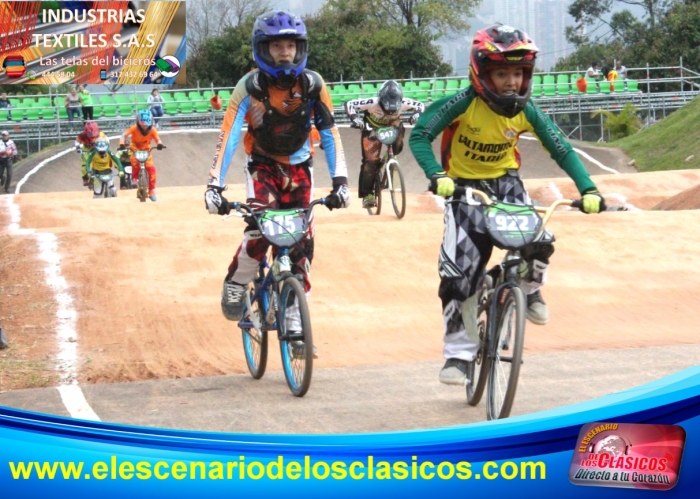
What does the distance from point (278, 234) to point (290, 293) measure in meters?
0.37

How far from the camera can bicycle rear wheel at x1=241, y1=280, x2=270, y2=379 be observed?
6.93 metres

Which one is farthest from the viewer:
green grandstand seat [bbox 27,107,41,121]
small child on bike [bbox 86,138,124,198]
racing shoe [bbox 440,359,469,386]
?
green grandstand seat [bbox 27,107,41,121]

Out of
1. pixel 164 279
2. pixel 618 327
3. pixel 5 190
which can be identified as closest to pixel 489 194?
pixel 618 327

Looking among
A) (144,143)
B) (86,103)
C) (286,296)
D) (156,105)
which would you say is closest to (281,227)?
(286,296)

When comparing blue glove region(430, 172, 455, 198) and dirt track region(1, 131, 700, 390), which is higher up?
blue glove region(430, 172, 455, 198)

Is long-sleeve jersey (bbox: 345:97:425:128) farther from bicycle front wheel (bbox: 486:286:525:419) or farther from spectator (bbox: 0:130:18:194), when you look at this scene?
spectator (bbox: 0:130:18:194)

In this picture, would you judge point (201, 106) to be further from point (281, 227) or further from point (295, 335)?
point (295, 335)

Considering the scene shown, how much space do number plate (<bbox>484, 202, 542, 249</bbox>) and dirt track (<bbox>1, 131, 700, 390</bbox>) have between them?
9.21 ft

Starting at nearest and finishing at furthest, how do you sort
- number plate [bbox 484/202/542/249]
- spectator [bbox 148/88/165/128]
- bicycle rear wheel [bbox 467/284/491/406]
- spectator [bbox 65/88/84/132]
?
number plate [bbox 484/202/542/249], bicycle rear wheel [bbox 467/284/491/406], spectator [bbox 65/88/84/132], spectator [bbox 148/88/165/128]

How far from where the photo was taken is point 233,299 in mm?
7242

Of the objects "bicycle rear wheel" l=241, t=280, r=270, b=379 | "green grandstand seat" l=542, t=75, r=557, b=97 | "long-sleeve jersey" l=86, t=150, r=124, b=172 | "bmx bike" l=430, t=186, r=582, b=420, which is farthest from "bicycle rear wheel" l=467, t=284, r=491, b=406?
"green grandstand seat" l=542, t=75, r=557, b=97

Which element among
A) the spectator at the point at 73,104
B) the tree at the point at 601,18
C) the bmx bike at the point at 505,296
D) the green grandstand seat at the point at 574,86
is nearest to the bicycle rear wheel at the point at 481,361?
the bmx bike at the point at 505,296

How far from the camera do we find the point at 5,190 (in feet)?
96.0

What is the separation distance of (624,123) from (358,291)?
29.1 m
